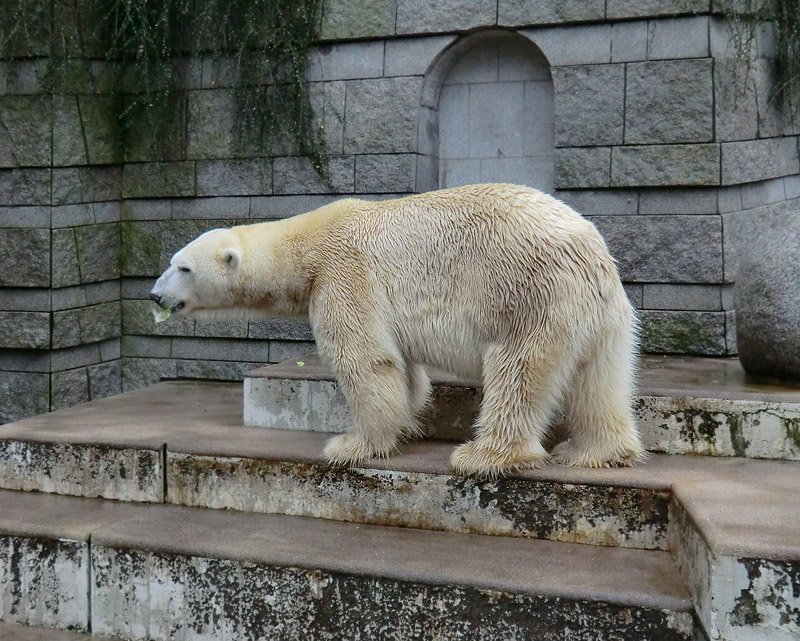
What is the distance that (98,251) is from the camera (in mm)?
6793

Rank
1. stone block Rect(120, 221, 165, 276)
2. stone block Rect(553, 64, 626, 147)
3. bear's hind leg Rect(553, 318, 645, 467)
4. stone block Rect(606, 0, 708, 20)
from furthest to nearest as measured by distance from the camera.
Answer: stone block Rect(120, 221, 165, 276) < stone block Rect(553, 64, 626, 147) < stone block Rect(606, 0, 708, 20) < bear's hind leg Rect(553, 318, 645, 467)

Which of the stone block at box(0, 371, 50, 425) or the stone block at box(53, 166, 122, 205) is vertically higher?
the stone block at box(53, 166, 122, 205)

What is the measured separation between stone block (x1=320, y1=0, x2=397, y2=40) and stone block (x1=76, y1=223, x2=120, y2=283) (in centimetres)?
210

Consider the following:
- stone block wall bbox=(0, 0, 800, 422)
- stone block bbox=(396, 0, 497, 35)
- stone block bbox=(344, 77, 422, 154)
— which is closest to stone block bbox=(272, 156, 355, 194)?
stone block wall bbox=(0, 0, 800, 422)

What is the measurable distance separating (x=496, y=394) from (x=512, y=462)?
0.29 meters

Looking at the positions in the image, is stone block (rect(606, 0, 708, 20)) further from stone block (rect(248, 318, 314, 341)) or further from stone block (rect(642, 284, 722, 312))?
stone block (rect(248, 318, 314, 341))

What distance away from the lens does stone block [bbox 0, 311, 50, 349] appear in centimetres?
643

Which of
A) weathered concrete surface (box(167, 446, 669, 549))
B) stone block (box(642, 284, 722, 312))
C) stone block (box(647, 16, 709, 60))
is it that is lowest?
weathered concrete surface (box(167, 446, 669, 549))

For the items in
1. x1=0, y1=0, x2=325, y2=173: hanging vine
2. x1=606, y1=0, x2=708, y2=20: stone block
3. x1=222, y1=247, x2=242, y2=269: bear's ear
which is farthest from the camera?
x1=0, y1=0, x2=325, y2=173: hanging vine

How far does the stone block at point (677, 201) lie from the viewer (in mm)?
5664

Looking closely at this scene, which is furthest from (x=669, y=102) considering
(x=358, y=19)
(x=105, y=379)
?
(x=105, y=379)

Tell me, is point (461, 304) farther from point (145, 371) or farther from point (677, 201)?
point (145, 371)

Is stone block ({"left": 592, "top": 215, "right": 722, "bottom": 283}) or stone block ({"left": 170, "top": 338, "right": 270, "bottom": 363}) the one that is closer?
stone block ({"left": 592, "top": 215, "right": 722, "bottom": 283})

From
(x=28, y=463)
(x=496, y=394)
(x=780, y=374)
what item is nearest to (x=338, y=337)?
(x=496, y=394)
